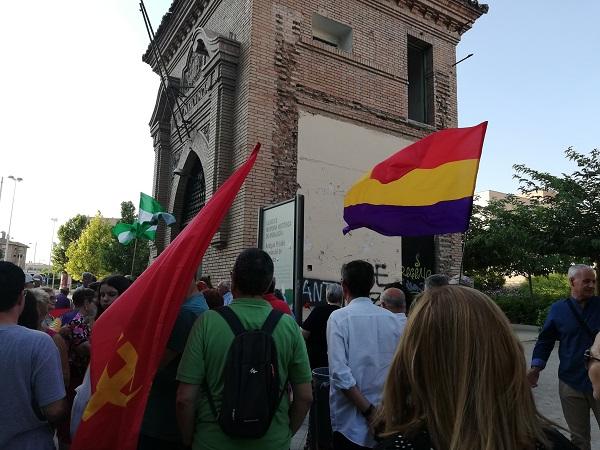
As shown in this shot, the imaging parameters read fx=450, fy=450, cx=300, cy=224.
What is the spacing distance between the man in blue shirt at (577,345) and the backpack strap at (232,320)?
9.60 ft

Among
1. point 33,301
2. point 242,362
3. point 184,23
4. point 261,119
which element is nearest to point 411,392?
point 242,362

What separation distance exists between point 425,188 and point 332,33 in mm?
6964

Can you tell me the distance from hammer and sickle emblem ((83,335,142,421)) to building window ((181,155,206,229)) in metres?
8.89

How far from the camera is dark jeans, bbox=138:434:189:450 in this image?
2.49 metres

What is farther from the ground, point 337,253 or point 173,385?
point 337,253

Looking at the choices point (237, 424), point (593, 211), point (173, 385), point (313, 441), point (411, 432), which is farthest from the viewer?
point (593, 211)

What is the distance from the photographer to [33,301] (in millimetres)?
2949

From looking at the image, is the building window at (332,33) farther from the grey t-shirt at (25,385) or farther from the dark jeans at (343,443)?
the grey t-shirt at (25,385)

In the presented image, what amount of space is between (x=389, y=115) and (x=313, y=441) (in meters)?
8.47

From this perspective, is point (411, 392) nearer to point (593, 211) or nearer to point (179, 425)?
point (179, 425)

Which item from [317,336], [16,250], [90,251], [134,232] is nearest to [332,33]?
[134,232]

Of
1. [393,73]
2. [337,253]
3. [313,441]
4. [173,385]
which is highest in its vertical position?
[393,73]

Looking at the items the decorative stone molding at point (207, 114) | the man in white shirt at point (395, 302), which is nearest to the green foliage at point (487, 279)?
the decorative stone molding at point (207, 114)

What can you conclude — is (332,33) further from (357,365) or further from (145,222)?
(357,365)
